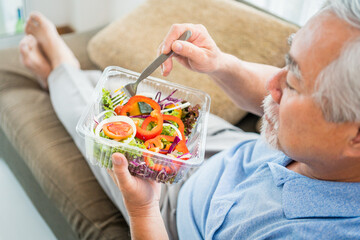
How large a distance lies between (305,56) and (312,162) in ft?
0.80

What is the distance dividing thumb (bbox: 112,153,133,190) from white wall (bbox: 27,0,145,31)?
2.02m

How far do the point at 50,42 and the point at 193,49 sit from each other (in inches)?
38.1

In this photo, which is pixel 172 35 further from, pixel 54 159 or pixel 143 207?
pixel 54 159

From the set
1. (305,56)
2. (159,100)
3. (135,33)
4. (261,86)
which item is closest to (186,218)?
(159,100)

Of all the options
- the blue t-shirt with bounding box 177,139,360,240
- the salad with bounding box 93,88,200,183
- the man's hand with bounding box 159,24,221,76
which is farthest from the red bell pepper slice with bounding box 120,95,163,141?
the blue t-shirt with bounding box 177,139,360,240

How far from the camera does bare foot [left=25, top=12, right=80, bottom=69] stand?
1670mm

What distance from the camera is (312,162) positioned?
2.75 feet

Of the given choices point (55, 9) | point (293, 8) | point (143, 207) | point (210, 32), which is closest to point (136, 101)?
point (143, 207)

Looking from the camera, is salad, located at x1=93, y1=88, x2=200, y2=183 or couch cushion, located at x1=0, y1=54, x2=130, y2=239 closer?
salad, located at x1=93, y1=88, x2=200, y2=183

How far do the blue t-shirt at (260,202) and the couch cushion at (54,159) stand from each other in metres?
0.28

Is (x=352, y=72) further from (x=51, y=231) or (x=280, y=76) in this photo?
(x=51, y=231)

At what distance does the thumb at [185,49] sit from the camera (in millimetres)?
991

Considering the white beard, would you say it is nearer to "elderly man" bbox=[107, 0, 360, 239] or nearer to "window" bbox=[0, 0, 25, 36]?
"elderly man" bbox=[107, 0, 360, 239]

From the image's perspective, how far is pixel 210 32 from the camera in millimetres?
1721
